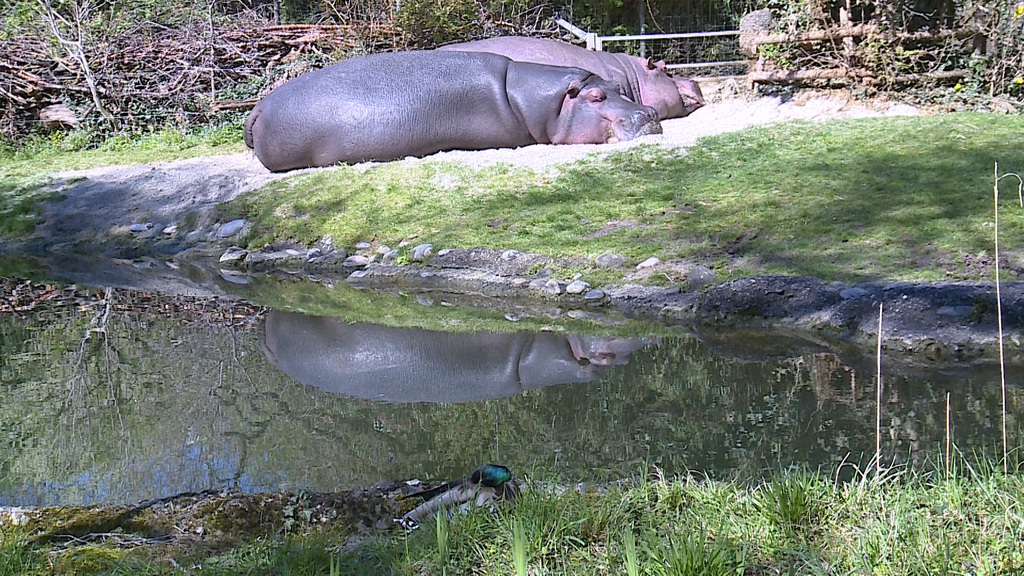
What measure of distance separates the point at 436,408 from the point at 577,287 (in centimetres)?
233

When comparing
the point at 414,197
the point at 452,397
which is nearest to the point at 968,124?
the point at 414,197

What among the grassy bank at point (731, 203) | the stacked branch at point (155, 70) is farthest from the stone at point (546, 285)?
the stacked branch at point (155, 70)

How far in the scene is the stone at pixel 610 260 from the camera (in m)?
6.32

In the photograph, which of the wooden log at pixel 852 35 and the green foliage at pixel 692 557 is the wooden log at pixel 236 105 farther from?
the green foliage at pixel 692 557

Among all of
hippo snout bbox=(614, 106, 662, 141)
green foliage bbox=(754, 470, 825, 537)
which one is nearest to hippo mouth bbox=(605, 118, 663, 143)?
hippo snout bbox=(614, 106, 662, 141)

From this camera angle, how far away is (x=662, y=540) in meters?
2.28

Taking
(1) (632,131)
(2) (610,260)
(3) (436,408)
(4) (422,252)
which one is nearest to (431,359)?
(3) (436,408)

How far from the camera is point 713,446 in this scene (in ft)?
11.0

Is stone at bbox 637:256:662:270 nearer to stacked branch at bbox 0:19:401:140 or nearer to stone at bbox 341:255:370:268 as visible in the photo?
stone at bbox 341:255:370:268

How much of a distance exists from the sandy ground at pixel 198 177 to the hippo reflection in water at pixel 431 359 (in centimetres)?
361

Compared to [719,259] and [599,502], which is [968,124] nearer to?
[719,259]

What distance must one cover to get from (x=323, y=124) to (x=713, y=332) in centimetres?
547

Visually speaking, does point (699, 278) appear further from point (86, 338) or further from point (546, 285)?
point (86, 338)

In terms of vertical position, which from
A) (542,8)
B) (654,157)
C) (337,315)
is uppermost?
(542,8)
